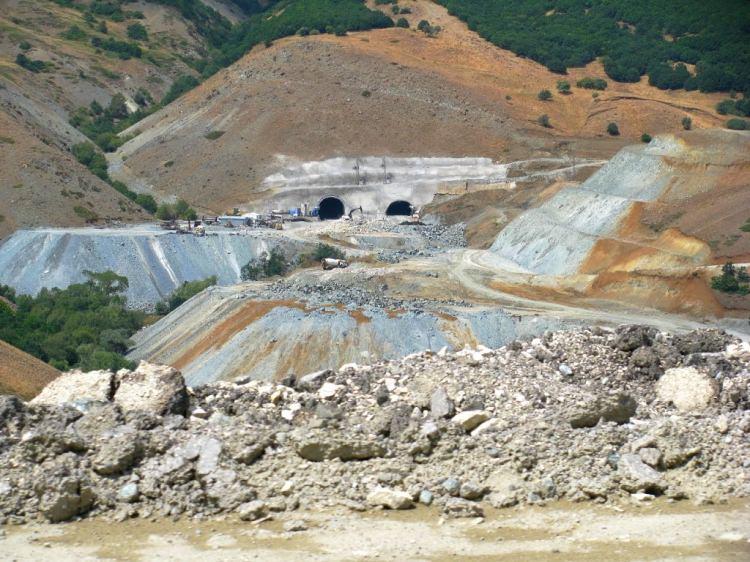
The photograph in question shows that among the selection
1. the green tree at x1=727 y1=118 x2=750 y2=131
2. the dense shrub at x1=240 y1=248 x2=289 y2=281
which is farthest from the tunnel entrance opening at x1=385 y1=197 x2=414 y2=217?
the green tree at x1=727 y1=118 x2=750 y2=131

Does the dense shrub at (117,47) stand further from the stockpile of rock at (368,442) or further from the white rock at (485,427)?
the white rock at (485,427)

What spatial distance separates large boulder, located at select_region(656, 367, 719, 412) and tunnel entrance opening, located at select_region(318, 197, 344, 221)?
70.0 metres

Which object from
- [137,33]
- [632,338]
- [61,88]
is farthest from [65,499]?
[137,33]

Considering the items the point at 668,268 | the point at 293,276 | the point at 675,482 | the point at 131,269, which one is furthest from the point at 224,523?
→ the point at 131,269

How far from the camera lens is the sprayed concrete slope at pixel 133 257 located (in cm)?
6266

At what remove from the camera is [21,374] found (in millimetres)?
27875

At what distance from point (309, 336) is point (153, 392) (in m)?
23.5

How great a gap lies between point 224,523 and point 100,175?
75270 millimetres

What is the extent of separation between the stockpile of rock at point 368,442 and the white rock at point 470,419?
0.09 ft

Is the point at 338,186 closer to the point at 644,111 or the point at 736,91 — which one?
the point at 644,111

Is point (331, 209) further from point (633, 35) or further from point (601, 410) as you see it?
point (601, 410)

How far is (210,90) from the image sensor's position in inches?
4242

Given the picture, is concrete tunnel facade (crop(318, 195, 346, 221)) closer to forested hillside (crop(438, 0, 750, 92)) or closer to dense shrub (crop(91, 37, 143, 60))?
forested hillside (crop(438, 0, 750, 92))

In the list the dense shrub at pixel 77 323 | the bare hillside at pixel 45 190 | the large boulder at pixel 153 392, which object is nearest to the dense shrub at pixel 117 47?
the bare hillside at pixel 45 190
